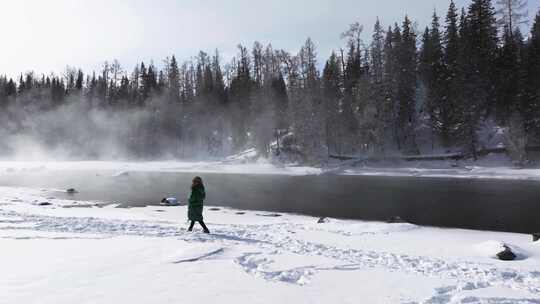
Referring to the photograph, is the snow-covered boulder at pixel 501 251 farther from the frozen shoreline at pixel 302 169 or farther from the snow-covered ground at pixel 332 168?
the snow-covered ground at pixel 332 168

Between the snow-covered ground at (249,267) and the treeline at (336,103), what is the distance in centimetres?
4513

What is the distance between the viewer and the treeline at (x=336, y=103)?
56281mm

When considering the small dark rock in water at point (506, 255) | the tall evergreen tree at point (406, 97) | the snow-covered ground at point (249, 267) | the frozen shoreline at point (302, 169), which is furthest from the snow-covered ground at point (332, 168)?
the small dark rock in water at point (506, 255)

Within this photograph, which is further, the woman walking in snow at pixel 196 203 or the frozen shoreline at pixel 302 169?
the frozen shoreline at pixel 302 169

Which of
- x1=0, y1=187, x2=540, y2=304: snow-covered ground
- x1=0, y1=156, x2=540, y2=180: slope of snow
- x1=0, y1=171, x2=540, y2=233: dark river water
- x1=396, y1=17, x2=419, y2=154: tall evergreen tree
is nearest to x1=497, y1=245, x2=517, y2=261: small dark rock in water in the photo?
x1=0, y1=187, x2=540, y2=304: snow-covered ground

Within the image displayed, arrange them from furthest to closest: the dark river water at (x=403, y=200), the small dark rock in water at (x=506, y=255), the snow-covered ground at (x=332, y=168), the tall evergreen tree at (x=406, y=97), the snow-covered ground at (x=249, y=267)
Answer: the tall evergreen tree at (x=406, y=97) < the snow-covered ground at (x=332, y=168) < the dark river water at (x=403, y=200) < the small dark rock in water at (x=506, y=255) < the snow-covered ground at (x=249, y=267)

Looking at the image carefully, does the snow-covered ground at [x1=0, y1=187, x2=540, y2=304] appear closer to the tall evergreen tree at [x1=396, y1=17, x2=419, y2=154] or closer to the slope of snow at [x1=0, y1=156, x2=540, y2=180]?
the slope of snow at [x1=0, y1=156, x2=540, y2=180]

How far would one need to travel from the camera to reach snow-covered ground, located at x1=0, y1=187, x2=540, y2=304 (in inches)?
272

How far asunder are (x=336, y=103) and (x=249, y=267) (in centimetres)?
6077

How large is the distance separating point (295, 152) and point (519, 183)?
33916 millimetres

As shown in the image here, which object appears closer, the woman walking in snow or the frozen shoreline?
the woman walking in snow

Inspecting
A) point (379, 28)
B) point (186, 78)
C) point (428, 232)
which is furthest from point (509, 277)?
point (186, 78)

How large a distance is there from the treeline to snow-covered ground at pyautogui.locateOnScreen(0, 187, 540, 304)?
45128 mm

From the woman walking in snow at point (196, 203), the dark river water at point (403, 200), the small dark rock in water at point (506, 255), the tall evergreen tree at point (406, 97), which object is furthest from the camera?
the tall evergreen tree at point (406, 97)
